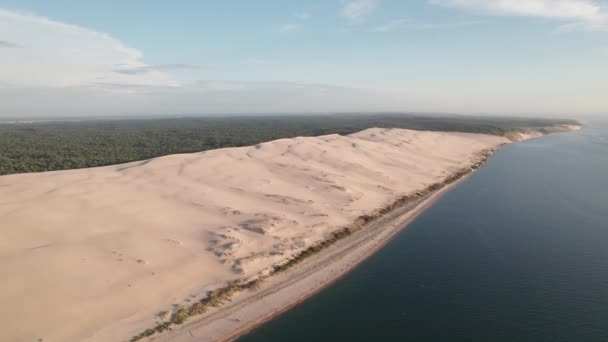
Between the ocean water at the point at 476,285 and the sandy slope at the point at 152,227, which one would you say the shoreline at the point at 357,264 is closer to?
the ocean water at the point at 476,285

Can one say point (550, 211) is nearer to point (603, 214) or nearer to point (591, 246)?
point (603, 214)

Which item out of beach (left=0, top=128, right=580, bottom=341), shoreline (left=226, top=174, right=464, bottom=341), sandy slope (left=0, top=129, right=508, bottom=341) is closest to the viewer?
beach (left=0, top=128, right=580, bottom=341)

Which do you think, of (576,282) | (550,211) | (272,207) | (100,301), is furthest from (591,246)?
(100,301)

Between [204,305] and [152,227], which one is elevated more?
[152,227]

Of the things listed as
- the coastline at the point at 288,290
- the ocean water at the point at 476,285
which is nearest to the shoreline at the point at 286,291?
the coastline at the point at 288,290

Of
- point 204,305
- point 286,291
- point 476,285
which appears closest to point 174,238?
point 204,305

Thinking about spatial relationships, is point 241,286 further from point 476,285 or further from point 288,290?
point 476,285

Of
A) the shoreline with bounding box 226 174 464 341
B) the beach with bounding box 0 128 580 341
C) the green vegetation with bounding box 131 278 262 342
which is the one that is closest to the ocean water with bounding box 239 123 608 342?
the shoreline with bounding box 226 174 464 341

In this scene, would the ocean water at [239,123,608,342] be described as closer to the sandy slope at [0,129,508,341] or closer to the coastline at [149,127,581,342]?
the coastline at [149,127,581,342]
